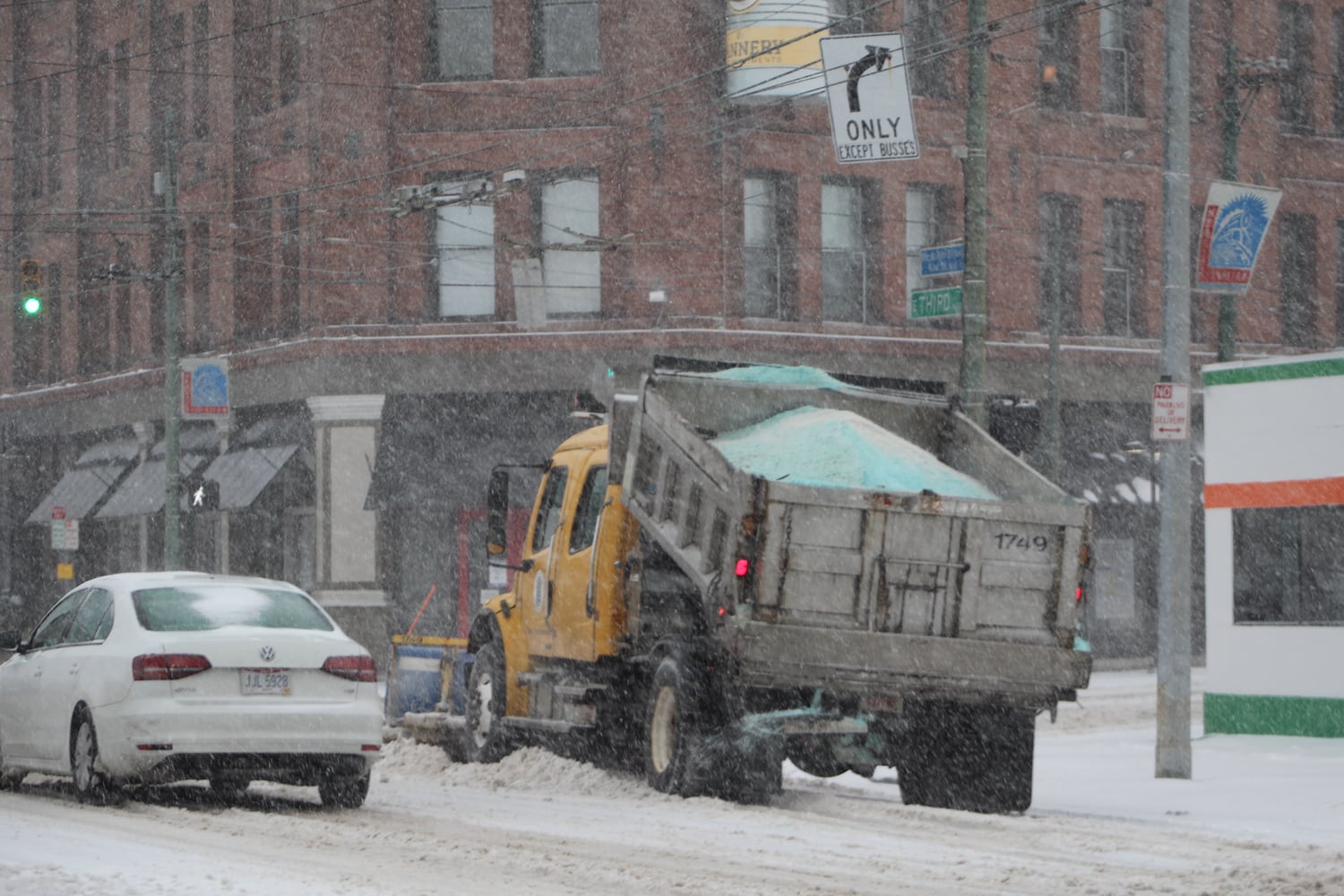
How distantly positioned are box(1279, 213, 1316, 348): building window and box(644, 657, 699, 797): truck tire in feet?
94.8

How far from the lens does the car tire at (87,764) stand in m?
12.8

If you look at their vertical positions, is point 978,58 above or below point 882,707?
above

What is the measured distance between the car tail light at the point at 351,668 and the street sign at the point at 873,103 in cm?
888

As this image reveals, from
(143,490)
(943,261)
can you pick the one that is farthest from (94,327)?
(943,261)

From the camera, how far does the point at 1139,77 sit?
38250mm

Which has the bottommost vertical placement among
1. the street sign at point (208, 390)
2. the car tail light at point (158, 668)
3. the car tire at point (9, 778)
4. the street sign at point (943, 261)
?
the car tire at point (9, 778)

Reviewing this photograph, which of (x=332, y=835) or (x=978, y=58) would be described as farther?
(x=978, y=58)

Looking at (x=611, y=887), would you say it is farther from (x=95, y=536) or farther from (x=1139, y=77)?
→ (x=95, y=536)

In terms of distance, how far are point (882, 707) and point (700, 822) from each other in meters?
1.61

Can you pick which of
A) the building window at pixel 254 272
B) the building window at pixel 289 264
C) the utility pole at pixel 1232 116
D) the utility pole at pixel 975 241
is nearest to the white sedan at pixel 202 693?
the utility pole at pixel 975 241

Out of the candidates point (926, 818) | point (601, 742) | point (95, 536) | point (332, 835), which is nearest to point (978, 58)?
point (601, 742)

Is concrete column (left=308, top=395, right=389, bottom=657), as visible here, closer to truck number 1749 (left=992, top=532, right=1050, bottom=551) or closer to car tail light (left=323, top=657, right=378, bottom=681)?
car tail light (left=323, top=657, right=378, bottom=681)

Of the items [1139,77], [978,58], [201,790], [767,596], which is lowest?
[201,790]

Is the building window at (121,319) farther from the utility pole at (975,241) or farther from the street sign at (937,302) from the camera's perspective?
the utility pole at (975,241)
